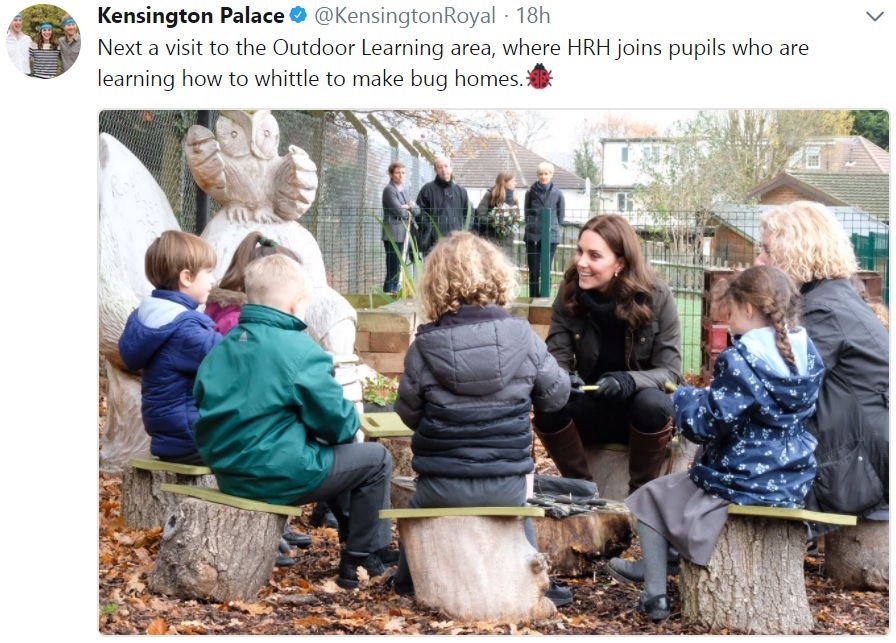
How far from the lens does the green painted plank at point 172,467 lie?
4.90 metres

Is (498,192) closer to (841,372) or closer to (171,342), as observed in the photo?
(171,342)

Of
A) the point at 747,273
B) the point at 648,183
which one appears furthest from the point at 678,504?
the point at 648,183

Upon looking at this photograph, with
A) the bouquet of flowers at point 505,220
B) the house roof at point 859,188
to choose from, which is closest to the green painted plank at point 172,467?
the bouquet of flowers at point 505,220

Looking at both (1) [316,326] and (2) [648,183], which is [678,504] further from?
(2) [648,183]

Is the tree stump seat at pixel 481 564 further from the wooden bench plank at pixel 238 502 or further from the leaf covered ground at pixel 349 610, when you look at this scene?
the wooden bench plank at pixel 238 502

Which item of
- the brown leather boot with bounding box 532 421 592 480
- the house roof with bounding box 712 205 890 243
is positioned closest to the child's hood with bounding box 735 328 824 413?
the brown leather boot with bounding box 532 421 592 480

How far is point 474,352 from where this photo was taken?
13.6ft

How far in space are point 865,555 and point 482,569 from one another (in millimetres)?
1826

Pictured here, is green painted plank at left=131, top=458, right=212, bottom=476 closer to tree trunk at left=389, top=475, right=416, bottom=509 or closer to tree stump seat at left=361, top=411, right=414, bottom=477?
tree stump seat at left=361, top=411, right=414, bottom=477

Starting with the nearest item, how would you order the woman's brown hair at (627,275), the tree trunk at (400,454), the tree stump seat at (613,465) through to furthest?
the woman's brown hair at (627,275), the tree stump seat at (613,465), the tree trunk at (400,454)

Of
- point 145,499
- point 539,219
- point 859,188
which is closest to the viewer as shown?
point 145,499
